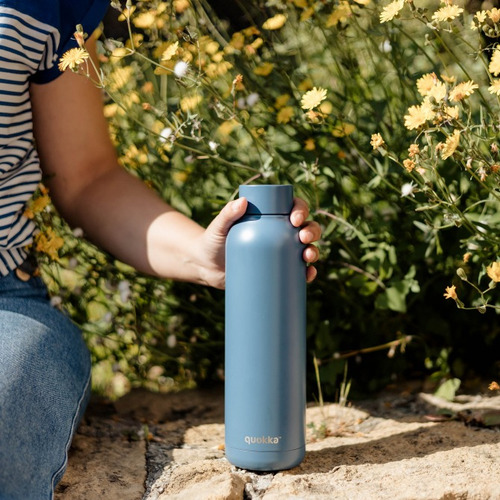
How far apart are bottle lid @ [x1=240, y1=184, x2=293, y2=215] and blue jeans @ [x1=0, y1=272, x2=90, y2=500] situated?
1.81 feet

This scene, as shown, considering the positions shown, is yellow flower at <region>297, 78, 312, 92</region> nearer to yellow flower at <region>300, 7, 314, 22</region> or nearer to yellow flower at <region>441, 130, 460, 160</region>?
yellow flower at <region>300, 7, 314, 22</region>

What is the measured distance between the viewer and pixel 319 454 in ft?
5.68

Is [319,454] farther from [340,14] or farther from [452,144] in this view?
[340,14]

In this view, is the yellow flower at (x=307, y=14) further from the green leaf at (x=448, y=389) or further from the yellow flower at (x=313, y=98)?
the green leaf at (x=448, y=389)

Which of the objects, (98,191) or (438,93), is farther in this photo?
(98,191)

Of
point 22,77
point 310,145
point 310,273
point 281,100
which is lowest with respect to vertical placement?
point 310,273

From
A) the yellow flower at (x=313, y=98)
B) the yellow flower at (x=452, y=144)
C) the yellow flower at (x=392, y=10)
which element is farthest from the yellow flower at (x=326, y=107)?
the yellow flower at (x=452, y=144)

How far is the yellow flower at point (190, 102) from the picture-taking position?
2016 millimetres

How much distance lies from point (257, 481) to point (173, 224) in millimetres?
647

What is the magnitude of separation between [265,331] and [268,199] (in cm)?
27

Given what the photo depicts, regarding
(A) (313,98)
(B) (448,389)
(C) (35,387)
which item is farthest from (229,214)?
(B) (448,389)

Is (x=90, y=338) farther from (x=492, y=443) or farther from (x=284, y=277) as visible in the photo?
(x=492, y=443)

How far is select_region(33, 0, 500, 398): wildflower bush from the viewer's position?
74.9 inches

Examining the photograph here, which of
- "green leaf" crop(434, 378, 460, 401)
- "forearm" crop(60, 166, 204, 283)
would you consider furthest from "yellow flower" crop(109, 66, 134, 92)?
"green leaf" crop(434, 378, 460, 401)
